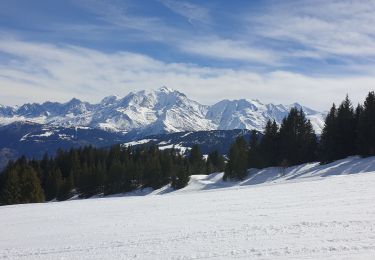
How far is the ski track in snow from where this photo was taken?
14000 millimetres

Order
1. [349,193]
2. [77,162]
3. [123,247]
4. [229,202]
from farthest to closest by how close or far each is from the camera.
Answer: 1. [77,162]
2. [229,202]
3. [349,193]
4. [123,247]

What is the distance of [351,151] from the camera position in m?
65.1

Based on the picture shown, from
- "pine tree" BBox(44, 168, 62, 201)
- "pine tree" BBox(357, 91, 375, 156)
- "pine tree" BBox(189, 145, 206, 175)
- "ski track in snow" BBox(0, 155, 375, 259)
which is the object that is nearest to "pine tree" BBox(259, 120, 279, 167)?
"pine tree" BBox(357, 91, 375, 156)

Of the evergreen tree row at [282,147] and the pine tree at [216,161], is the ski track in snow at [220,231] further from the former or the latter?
the pine tree at [216,161]

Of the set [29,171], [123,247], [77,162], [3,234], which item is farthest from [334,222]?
[77,162]

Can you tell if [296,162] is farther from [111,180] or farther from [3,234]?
[3,234]

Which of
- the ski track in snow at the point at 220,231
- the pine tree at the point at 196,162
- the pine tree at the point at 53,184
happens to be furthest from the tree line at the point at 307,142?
the pine tree at the point at 53,184

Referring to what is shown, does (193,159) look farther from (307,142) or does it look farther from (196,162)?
(307,142)

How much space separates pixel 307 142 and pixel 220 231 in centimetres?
5992

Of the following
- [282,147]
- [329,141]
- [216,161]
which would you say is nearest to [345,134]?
[329,141]

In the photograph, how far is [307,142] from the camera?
245 ft

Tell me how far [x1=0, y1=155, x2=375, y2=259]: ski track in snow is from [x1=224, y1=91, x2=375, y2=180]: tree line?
106 feet

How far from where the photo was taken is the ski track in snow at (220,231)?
14.0 metres

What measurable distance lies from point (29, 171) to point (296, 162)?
45447mm
